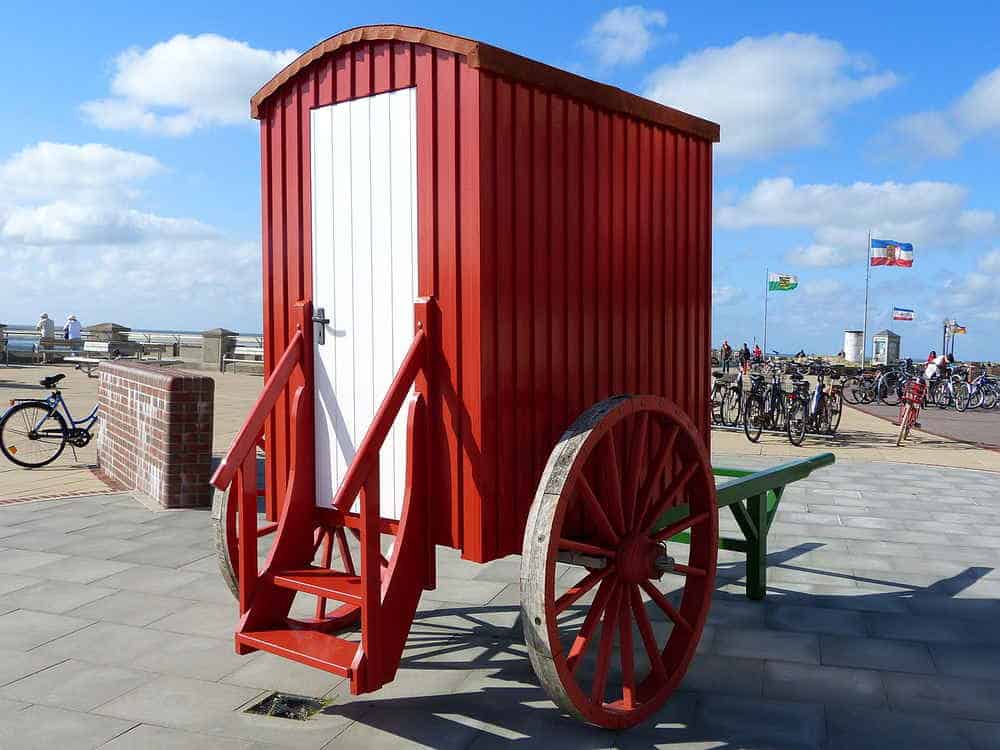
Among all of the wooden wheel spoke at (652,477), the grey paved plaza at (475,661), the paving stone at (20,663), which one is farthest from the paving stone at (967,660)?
the paving stone at (20,663)

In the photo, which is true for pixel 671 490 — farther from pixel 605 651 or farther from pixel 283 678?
pixel 283 678

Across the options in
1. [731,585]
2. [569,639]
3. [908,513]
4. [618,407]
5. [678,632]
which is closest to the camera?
[618,407]

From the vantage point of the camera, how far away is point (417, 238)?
12.6 ft

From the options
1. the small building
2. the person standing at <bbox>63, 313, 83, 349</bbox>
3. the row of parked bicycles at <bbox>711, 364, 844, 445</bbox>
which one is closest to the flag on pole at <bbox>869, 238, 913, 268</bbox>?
the small building

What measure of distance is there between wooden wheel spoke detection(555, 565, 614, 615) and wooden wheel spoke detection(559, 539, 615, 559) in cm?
7

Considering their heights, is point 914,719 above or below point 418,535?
below

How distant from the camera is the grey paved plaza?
3.66m

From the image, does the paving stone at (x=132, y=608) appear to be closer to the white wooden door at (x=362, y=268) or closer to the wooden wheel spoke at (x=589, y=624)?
the white wooden door at (x=362, y=268)

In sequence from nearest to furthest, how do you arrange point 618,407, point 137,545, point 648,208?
1. point 618,407
2. point 648,208
3. point 137,545

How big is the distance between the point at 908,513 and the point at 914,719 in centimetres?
503

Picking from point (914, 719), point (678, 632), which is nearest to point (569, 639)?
point (678, 632)

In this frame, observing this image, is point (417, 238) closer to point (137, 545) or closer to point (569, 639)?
point (569, 639)

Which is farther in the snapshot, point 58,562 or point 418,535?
point 58,562

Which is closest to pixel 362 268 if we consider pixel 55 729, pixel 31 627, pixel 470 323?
pixel 470 323
